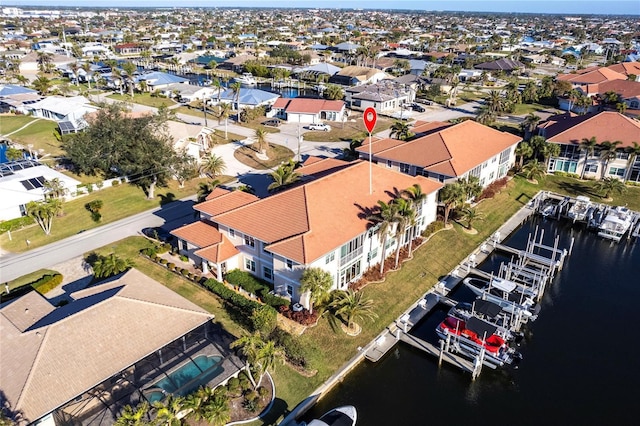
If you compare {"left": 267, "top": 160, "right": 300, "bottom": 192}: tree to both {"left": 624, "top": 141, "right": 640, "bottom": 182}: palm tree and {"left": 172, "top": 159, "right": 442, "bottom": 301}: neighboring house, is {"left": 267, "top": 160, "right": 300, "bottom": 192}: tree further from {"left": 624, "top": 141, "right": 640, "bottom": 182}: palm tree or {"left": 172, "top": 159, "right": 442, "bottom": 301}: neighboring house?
{"left": 624, "top": 141, "right": 640, "bottom": 182}: palm tree

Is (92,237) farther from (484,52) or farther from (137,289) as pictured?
(484,52)

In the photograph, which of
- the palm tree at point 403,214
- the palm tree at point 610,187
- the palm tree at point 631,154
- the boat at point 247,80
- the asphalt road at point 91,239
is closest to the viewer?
the palm tree at point 403,214

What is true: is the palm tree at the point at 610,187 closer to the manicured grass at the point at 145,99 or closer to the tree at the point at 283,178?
the tree at the point at 283,178

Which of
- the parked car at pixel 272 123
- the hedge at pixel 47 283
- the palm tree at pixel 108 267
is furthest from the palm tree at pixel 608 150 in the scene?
the hedge at pixel 47 283

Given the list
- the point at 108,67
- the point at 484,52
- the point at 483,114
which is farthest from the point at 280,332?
the point at 484,52

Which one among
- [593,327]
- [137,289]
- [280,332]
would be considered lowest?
[593,327]

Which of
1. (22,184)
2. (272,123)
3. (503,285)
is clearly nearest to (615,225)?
(503,285)
